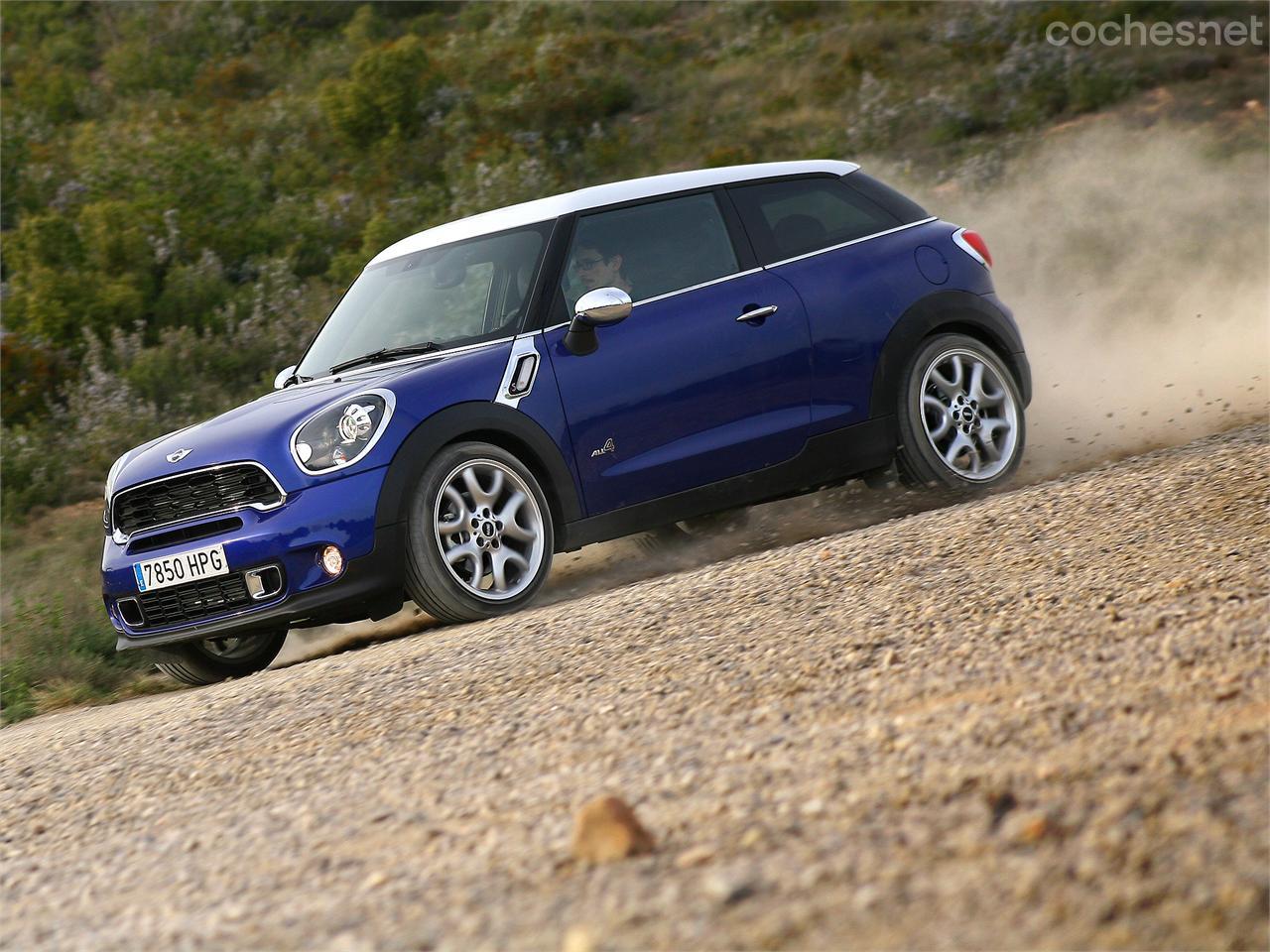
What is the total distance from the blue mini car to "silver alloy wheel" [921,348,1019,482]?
1cm

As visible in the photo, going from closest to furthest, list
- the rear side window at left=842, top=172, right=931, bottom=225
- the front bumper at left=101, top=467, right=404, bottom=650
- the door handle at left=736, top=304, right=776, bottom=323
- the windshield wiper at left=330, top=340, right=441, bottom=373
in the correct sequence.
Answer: the front bumper at left=101, top=467, right=404, bottom=650
the windshield wiper at left=330, top=340, right=441, bottom=373
the door handle at left=736, top=304, right=776, bottom=323
the rear side window at left=842, top=172, right=931, bottom=225

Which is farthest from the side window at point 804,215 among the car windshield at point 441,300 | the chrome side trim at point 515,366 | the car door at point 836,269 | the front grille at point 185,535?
the front grille at point 185,535

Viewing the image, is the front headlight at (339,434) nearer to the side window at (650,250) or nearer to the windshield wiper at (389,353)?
the windshield wiper at (389,353)

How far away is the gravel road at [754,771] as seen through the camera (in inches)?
108

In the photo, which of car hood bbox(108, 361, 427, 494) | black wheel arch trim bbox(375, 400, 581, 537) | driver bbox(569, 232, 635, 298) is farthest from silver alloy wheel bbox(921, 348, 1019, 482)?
car hood bbox(108, 361, 427, 494)

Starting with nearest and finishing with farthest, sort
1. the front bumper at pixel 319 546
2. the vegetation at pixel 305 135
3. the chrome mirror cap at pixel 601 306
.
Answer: the front bumper at pixel 319 546 → the chrome mirror cap at pixel 601 306 → the vegetation at pixel 305 135

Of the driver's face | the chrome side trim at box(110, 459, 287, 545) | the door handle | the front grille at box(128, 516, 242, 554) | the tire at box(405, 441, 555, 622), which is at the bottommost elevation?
the tire at box(405, 441, 555, 622)

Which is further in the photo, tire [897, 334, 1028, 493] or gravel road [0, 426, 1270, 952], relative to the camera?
tire [897, 334, 1028, 493]

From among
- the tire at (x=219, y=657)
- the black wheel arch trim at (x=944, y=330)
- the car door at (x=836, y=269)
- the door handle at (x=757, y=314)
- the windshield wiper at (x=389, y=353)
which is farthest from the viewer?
the black wheel arch trim at (x=944, y=330)

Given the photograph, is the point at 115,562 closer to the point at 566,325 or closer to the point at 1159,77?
the point at 566,325

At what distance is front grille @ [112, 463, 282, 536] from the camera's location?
633 centimetres

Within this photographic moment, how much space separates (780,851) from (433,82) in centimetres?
2209

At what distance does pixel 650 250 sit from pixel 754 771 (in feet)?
13.4

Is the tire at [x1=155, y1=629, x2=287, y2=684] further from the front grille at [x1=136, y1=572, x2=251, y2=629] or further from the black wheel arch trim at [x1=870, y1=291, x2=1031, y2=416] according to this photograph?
the black wheel arch trim at [x1=870, y1=291, x2=1031, y2=416]
